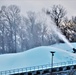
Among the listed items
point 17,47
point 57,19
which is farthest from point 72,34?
point 17,47

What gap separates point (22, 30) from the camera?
24.3 m

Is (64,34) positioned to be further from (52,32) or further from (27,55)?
(27,55)

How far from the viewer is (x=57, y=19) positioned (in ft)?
95.5

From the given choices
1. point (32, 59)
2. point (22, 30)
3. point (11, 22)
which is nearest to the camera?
point (32, 59)

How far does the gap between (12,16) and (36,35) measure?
4.02 meters

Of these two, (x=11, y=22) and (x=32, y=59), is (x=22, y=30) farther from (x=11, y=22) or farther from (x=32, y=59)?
(x=32, y=59)

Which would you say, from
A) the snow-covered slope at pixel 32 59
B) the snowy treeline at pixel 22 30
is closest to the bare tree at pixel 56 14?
the snowy treeline at pixel 22 30

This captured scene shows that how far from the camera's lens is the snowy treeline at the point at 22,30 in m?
23.5

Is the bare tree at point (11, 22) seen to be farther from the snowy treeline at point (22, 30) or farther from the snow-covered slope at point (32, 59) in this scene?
the snow-covered slope at point (32, 59)

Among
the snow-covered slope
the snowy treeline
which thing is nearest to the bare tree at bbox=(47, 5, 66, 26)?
the snowy treeline

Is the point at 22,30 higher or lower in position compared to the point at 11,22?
lower

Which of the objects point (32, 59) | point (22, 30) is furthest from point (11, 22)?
point (32, 59)

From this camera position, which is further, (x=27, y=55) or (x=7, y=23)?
(x=7, y=23)

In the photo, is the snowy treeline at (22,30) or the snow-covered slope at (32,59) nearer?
the snow-covered slope at (32,59)
